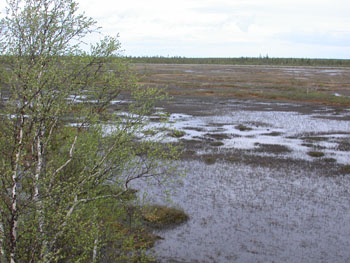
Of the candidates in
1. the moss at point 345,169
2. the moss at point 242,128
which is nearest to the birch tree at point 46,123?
the moss at point 345,169

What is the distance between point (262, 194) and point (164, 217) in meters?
7.03

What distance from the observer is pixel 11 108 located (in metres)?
10.0

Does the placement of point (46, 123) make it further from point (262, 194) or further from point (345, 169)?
point (345, 169)

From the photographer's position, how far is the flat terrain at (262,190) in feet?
59.9

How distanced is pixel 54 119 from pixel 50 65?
159 centimetres

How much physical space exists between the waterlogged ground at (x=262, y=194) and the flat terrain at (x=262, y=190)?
5cm

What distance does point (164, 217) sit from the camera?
2111 cm

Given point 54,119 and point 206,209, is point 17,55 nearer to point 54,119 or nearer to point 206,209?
point 54,119

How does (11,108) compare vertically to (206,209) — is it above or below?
above

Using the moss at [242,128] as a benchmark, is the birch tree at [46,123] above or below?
above

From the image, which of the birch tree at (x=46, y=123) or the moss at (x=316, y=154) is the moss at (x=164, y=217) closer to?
the birch tree at (x=46, y=123)

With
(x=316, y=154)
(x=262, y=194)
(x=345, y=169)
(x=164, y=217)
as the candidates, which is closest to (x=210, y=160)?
(x=262, y=194)

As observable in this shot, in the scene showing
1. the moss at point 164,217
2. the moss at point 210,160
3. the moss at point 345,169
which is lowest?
the moss at point 164,217

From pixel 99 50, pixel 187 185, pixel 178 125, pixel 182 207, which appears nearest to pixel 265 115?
pixel 178 125
